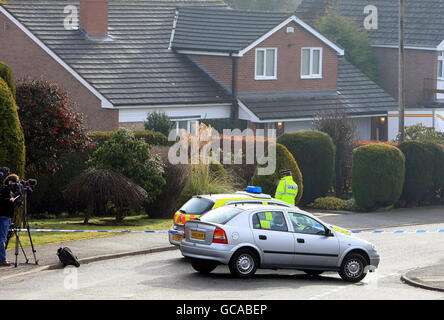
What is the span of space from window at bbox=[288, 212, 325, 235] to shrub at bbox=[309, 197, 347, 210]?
13.0 m

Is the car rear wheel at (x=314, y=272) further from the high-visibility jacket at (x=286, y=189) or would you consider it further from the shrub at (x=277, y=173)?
the shrub at (x=277, y=173)

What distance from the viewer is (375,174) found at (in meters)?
29.8

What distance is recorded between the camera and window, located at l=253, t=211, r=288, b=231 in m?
16.8

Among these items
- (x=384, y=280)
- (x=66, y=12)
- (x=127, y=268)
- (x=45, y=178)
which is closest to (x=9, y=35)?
(x=66, y=12)

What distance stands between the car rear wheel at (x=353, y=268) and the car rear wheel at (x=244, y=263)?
6.01 ft

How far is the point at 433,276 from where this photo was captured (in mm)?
17906

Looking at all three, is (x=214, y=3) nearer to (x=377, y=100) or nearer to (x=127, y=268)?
(x=377, y=100)

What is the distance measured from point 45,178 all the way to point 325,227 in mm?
11057

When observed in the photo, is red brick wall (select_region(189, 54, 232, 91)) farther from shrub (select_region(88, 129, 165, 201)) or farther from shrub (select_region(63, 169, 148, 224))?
shrub (select_region(63, 169, 148, 224))

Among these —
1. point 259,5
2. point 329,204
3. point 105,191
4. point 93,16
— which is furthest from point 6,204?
point 259,5

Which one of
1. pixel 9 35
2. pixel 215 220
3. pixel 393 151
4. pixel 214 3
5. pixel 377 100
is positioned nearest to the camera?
pixel 215 220

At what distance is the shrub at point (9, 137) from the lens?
18.9m

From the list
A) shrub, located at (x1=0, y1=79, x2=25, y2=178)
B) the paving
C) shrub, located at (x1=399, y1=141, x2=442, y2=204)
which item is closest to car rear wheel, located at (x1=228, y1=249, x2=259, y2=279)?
the paving

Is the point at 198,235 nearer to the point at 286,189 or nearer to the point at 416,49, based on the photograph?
the point at 286,189
